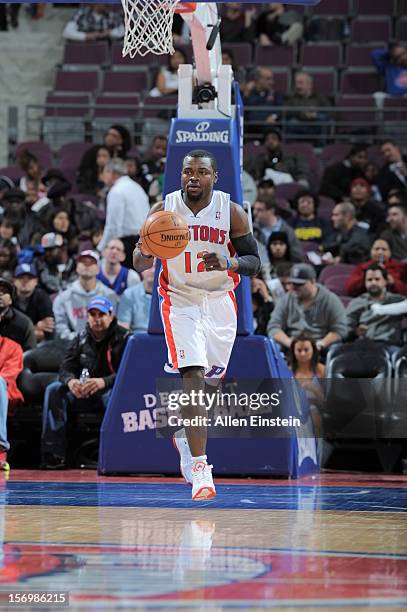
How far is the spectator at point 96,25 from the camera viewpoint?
18016mm

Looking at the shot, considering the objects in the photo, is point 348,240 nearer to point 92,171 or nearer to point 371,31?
point 92,171

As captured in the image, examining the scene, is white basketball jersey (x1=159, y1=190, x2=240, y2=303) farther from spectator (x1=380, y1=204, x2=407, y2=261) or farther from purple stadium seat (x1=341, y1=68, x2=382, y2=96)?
purple stadium seat (x1=341, y1=68, x2=382, y2=96)

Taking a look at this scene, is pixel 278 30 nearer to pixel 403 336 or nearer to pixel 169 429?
pixel 403 336

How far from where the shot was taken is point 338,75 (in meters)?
17.1

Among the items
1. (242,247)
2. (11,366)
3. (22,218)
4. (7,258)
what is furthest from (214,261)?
(22,218)

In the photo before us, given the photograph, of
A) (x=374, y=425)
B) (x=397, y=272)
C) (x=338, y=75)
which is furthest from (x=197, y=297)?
(x=338, y=75)

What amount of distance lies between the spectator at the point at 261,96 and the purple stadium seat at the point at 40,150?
2740mm

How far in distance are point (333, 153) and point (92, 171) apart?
10.4ft

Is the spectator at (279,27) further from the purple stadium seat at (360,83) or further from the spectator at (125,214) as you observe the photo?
the spectator at (125,214)

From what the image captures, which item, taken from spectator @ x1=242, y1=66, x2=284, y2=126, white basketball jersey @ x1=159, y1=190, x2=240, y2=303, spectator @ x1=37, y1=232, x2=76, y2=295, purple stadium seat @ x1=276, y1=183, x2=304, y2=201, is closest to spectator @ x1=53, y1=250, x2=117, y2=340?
spectator @ x1=37, y1=232, x2=76, y2=295

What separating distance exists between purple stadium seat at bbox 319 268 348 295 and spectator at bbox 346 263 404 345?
3.82ft

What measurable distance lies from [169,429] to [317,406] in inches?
64.4

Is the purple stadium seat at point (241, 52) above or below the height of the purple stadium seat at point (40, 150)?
above

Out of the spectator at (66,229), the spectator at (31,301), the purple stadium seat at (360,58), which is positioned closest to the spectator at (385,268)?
the spectator at (31,301)
